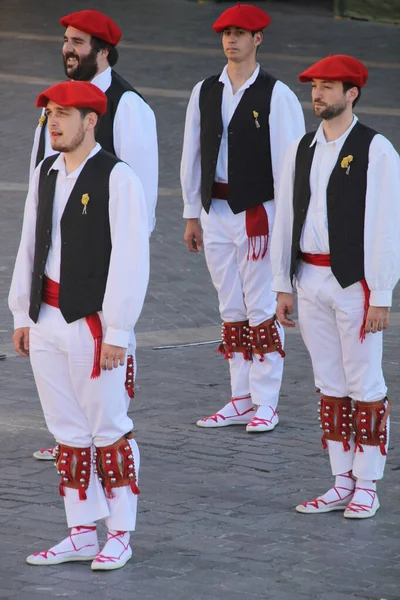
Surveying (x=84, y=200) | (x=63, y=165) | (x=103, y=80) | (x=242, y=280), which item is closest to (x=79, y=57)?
(x=103, y=80)

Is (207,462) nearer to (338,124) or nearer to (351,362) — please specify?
(351,362)

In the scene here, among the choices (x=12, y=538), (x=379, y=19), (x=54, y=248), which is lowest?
(x=12, y=538)

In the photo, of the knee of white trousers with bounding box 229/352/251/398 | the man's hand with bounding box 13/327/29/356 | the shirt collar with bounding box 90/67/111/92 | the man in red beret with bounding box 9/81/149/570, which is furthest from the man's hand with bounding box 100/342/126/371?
the knee of white trousers with bounding box 229/352/251/398

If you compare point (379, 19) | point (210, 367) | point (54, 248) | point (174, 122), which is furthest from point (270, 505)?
point (379, 19)

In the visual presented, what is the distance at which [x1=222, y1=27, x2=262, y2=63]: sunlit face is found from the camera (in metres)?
7.36

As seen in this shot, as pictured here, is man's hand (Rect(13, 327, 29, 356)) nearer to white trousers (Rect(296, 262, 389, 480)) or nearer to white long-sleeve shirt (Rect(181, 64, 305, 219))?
white trousers (Rect(296, 262, 389, 480))

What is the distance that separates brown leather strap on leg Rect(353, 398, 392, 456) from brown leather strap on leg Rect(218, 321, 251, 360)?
1.58 meters

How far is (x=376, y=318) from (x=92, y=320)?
1359 mm

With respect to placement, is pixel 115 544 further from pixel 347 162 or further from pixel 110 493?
pixel 347 162

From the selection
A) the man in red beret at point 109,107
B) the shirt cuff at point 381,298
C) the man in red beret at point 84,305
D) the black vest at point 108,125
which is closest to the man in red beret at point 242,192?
the man in red beret at point 109,107

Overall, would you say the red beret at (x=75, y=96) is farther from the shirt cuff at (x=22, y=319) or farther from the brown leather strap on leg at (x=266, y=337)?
the brown leather strap on leg at (x=266, y=337)

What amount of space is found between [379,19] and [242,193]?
1623 centimetres

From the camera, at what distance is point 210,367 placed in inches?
346

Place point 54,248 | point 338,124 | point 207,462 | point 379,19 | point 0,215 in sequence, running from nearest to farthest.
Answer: point 54,248 → point 338,124 → point 207,462 → point 0,215 → point 379,19
